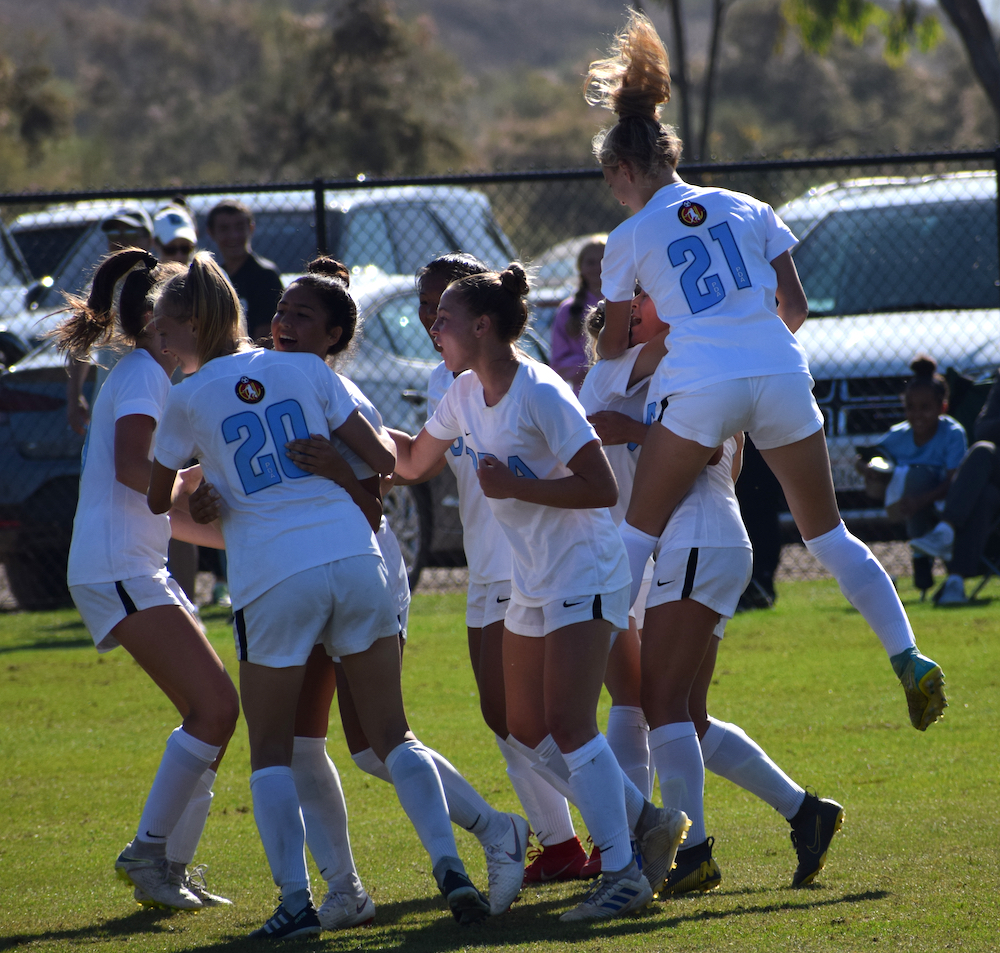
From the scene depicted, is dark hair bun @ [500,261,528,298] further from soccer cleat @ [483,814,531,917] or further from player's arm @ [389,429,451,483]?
soccer cleat @ [483,814,531,917]

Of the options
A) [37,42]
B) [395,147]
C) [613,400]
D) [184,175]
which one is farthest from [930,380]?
[184,175]

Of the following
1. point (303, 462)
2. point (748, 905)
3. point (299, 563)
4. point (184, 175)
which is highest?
point (303, 462)

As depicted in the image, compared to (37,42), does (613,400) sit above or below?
above

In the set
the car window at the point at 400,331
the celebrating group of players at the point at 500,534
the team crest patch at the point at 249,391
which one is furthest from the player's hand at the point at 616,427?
the car window at the point at 400,331

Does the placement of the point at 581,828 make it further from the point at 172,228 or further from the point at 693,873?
the point at 172,228

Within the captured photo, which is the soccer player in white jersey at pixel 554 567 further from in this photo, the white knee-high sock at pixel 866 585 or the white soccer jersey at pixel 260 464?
the white knee-high sock at pixel 866 585

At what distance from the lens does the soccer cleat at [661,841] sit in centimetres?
376

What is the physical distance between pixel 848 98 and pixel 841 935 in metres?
70.6

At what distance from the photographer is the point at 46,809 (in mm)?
5215

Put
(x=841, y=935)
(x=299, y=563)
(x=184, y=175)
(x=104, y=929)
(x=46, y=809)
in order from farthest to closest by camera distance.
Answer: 1. (x=184, y=175)
2. (x=46, y=809)
3. (x=104, y=929)
4. (x=299, y=563)
5. (x=841, y=935)

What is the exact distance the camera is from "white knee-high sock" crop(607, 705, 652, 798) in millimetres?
4285

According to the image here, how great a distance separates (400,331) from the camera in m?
9.07

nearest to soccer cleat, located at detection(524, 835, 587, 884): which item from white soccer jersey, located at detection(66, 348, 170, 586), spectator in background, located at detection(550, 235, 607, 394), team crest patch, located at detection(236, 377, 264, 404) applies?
white soccer jersey, located at detection(66, 348, 170, 586)

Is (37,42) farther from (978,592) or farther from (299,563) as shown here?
(299,563)
